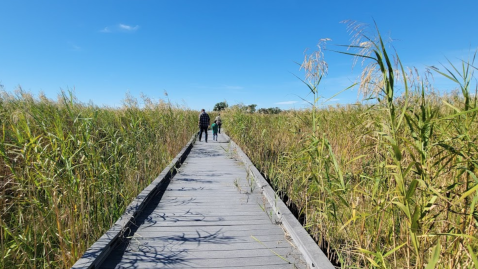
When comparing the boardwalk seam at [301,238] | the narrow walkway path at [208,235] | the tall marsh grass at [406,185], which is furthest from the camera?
the narrow walkway path at [208,235]

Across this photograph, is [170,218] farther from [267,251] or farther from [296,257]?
[296,257]

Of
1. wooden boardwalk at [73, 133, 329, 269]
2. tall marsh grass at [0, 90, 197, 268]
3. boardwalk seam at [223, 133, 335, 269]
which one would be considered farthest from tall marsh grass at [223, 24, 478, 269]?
tall marsh grass at [0, 90, 197, 268]

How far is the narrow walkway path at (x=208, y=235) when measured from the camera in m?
2.20

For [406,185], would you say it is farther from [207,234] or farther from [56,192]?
[56,192]

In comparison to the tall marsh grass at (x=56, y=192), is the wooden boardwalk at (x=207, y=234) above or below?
below

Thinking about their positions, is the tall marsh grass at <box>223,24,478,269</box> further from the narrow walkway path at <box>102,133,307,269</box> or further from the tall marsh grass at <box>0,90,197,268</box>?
the tall marsh grass at <box>0,90,197,268</box>

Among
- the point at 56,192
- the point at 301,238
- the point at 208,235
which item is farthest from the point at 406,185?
the point at 56,192

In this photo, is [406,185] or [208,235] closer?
[406,185]

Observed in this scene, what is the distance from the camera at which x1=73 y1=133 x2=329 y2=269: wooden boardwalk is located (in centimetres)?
221

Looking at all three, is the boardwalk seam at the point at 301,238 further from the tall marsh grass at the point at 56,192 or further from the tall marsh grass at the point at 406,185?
the tall marsh grass at the point at 56,192

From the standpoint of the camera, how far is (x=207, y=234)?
2.69 meters

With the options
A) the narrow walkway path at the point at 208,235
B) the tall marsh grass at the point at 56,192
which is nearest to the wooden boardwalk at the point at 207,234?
the narrow walkway path at the point at 208,235

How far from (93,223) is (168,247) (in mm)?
989

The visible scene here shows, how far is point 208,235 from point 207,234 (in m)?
0.02
